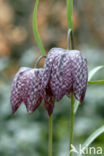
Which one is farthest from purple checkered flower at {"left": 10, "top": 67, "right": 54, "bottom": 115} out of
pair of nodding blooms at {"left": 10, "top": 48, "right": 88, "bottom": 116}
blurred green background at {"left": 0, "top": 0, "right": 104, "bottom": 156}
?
blurred green background at {"left": 0, "top": 0, "right": 104, "bottom": 156}

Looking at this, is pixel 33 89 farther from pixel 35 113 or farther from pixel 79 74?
pixel 35 113

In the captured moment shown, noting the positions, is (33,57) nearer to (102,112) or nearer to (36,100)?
(102,112)

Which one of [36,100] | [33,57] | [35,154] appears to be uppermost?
[36,100]

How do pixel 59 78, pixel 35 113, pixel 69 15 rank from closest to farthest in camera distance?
pixel 59 78 → pixel 69 15 → pixel 35 113

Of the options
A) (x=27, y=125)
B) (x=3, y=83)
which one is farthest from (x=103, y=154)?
(x=3, y=83)

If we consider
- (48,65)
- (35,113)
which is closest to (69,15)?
(48,65)
